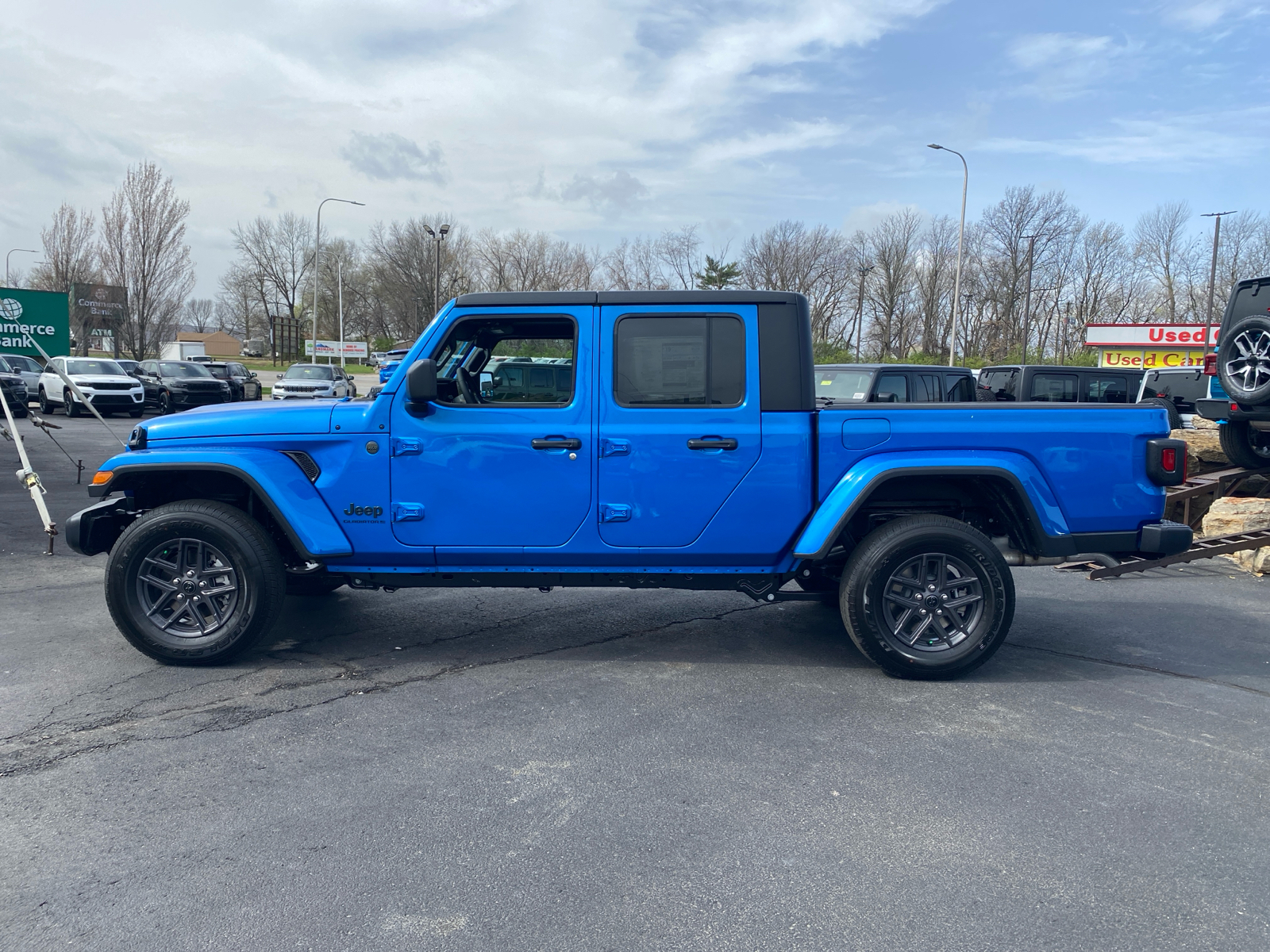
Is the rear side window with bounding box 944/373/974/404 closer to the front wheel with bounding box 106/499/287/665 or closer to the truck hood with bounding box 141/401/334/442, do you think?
the truck hood with bounding box 141/401/334/442

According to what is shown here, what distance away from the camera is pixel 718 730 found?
4062 mm

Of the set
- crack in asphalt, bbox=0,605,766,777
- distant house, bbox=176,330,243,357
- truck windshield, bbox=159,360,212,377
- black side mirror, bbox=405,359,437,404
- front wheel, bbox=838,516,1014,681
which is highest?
distant house, bbox=176,330,243,357

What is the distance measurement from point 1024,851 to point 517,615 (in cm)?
370

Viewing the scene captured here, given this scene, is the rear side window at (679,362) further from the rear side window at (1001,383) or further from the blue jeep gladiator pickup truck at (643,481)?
the rear side window at (1001,383)

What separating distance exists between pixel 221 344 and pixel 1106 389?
445 feet

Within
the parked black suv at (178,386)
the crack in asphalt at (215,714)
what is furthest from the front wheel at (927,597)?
the parked black suv at (178,386)

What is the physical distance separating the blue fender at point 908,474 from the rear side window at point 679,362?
2.50 feet

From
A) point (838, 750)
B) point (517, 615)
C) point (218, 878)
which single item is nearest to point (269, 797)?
point (218, 878)

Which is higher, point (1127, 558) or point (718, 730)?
point (1127, 558)

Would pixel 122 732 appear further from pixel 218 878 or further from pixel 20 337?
pixel 20 337

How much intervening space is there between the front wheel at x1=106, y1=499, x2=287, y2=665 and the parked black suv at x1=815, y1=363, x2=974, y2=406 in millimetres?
7705

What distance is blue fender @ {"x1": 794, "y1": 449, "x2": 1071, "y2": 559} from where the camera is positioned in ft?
15.1

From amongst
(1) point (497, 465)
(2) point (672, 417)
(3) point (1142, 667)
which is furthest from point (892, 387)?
(1) point (497, 465)

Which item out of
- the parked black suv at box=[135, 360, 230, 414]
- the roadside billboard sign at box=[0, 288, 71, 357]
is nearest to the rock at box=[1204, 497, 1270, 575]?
the roadside billboard sign at box=[0, 288, 71, 357]
